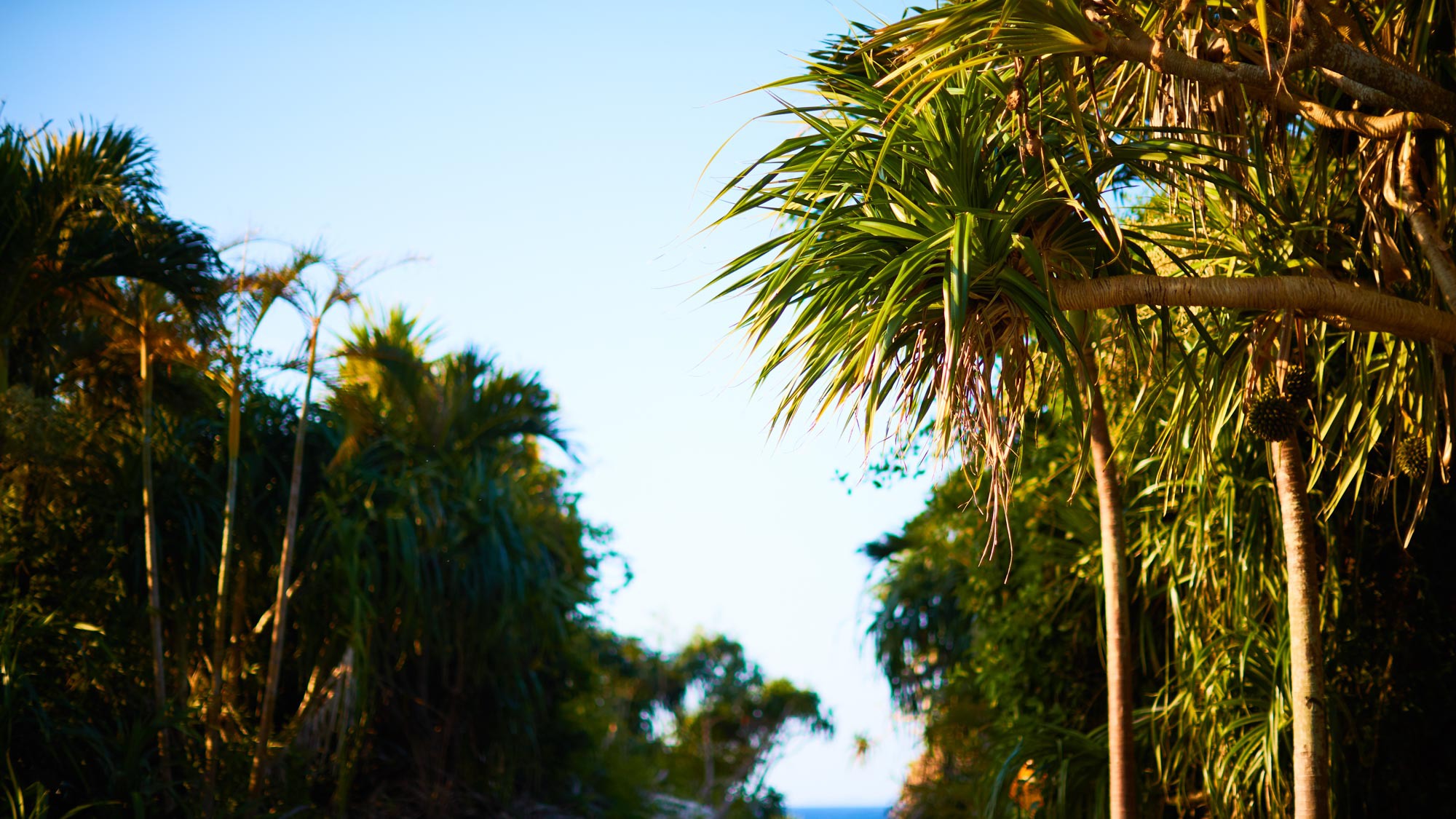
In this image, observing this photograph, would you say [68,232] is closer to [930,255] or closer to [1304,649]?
[930,255]

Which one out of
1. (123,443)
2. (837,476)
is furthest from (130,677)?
(837,476)

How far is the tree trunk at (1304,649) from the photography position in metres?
2.79

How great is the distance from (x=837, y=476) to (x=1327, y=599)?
122 inches

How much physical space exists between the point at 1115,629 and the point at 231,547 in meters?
4.31

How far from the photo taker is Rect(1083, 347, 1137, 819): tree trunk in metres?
3.43

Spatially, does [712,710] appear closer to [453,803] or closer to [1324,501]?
[453,803]

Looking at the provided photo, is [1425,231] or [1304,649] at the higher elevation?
[1425,231]

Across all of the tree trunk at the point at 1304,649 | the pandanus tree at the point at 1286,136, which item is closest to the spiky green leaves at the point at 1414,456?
the pandanus tree at the point at 1286,136

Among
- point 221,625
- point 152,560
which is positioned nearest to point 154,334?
point 152,560

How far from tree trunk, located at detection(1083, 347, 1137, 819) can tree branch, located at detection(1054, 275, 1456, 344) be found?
863mm

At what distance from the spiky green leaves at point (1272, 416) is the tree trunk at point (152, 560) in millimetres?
4798

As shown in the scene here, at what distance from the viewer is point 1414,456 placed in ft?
10.2

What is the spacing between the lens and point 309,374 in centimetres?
555

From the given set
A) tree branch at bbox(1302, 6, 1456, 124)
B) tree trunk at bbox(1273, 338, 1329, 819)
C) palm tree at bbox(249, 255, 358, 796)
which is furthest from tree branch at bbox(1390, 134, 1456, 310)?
palm tree at bbox(249, 255, 358, 796)
